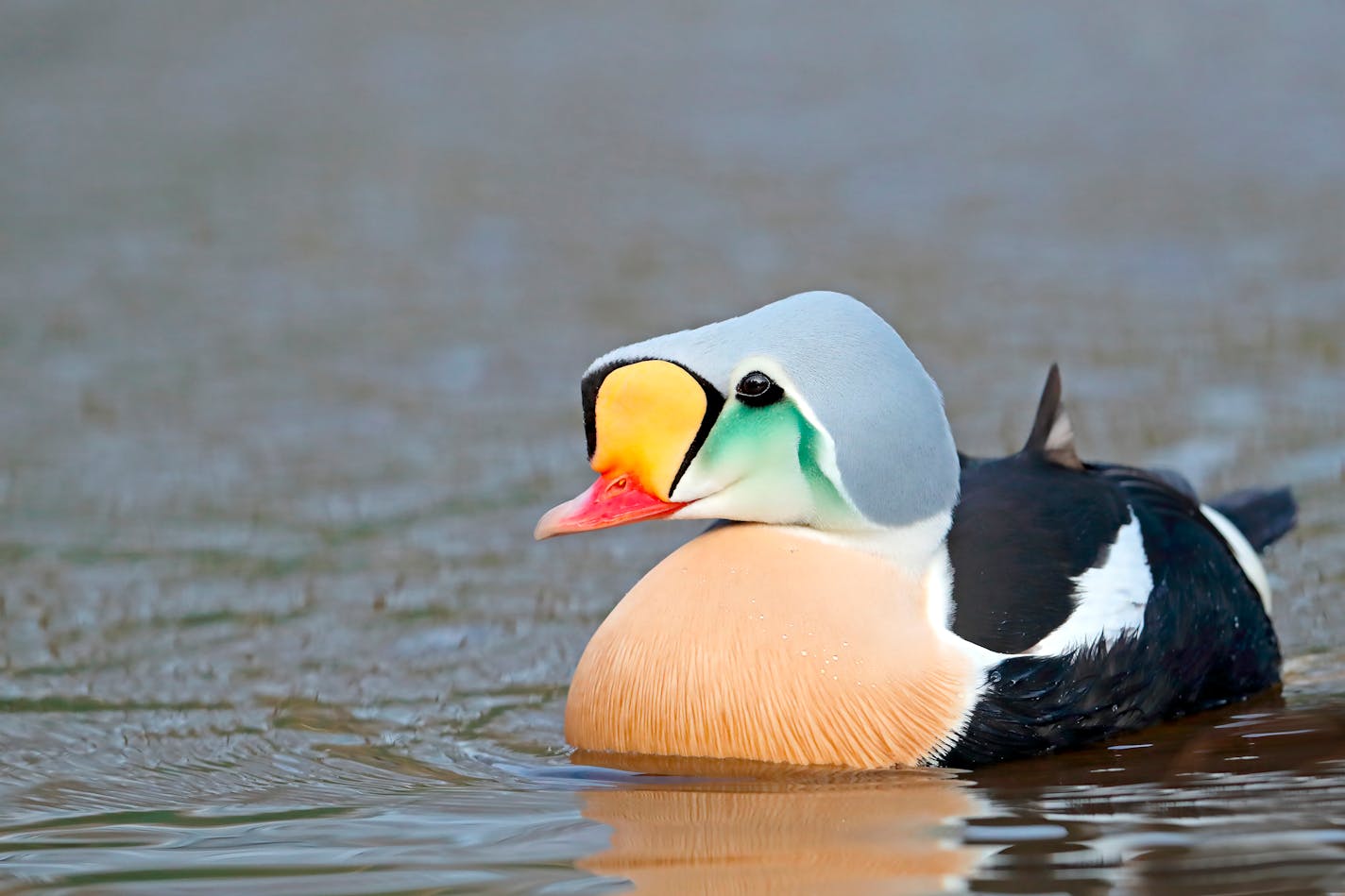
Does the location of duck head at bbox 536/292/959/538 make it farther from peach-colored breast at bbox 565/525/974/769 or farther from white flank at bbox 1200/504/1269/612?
white flank at bbox 1200/504/1269/612

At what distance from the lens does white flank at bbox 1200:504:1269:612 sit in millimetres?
5363

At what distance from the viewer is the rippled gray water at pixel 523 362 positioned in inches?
162

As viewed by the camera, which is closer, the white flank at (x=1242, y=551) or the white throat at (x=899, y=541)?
the white throat at (x=899, y=541)

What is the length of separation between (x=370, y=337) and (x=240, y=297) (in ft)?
2.61

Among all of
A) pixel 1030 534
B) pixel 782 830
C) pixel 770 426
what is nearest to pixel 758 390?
pixel 770 426

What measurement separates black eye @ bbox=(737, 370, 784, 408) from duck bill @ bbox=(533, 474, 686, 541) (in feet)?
0.87

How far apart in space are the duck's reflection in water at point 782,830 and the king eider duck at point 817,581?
2.6 inches

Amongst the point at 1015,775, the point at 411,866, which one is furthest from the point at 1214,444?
the point at 411,866

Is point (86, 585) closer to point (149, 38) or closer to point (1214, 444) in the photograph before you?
point (1214, 444)

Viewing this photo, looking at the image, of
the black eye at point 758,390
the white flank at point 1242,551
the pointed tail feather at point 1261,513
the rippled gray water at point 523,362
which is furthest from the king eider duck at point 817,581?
the pointed tail feather at point 1261,513

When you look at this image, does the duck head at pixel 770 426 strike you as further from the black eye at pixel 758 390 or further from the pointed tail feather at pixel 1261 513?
the pointed tail feather at pixel 1261 513

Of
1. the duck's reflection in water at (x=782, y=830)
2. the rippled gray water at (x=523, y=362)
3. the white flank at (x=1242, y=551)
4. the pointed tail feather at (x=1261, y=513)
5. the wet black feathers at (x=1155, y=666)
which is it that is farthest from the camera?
the pointed tail feather at (x=1261, y=513)

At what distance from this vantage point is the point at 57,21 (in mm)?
11891

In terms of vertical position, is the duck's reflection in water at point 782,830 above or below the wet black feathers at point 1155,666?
below
